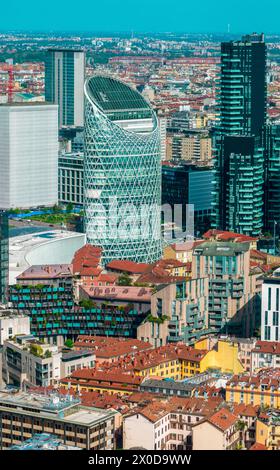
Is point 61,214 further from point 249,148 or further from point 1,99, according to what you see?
point 1,99

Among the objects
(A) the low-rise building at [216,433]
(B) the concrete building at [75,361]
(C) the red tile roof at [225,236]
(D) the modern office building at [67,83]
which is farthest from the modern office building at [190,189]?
(A) the low-rise building at [216,433]

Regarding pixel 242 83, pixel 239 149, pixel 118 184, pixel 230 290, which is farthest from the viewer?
pixel 242 83

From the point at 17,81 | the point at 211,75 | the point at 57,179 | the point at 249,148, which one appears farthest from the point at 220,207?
the point at 211,75

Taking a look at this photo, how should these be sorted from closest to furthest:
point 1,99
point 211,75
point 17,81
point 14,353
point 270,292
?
point 14,353, point 270,292, point 1,99, point 17,81, point 211,75

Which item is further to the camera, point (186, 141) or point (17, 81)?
point (17, 81)

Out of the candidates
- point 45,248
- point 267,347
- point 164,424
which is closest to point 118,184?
point 45,248

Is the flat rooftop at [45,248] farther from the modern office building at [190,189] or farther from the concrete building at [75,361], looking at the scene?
the concrete building at [75,361]

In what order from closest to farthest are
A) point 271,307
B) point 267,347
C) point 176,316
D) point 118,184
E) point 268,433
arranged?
point 268,433, point 267,347, point 176,316, point 271,307, point 118,184

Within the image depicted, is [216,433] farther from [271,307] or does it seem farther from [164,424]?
[271,307]
